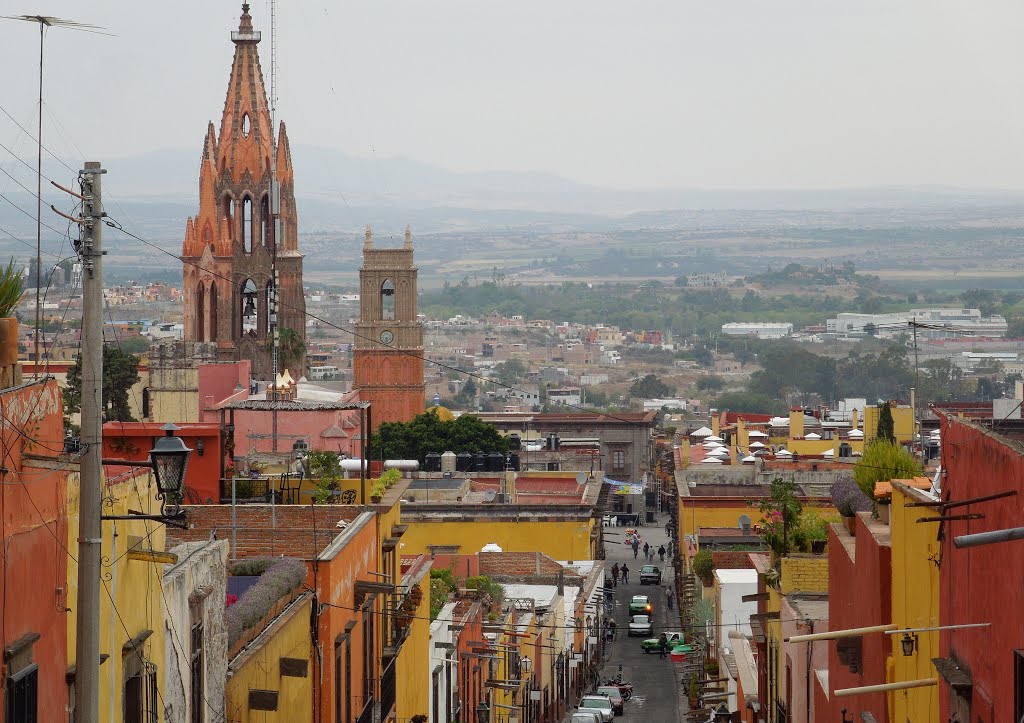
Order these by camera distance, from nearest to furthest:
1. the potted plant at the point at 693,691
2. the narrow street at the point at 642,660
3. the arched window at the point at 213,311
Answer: the potted plant at the point at 693,691 < the narrow street at the point at 642,660 < the arched window at the point at 213,311

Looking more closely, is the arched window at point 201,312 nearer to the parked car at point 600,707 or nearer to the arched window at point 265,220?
the arched window at point 265,220

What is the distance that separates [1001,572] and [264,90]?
85928mm

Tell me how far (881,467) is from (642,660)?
32.9 m

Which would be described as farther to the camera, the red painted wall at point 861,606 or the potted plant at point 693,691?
the potted plant at point 693,691

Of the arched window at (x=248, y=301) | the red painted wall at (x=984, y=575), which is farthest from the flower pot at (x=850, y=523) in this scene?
A: the arched window at (x=248, y=301)

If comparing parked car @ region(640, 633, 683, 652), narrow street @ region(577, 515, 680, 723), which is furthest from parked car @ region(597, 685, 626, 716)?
Answer: parked car @ region(640, 633, 683, 652)

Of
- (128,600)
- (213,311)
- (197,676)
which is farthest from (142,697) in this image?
(213,311)

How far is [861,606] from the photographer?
14703 millimetres

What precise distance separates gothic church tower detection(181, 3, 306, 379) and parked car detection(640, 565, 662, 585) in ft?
99.5

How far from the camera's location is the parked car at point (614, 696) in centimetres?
3756

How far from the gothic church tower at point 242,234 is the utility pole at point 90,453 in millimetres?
82542

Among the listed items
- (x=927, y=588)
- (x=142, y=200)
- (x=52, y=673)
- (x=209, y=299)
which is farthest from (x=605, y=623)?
(x=142, y=200)

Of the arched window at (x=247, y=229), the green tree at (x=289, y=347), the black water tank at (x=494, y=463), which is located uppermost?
the arched window at (x=247, y=229)

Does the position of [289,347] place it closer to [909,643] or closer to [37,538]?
[909,643]
